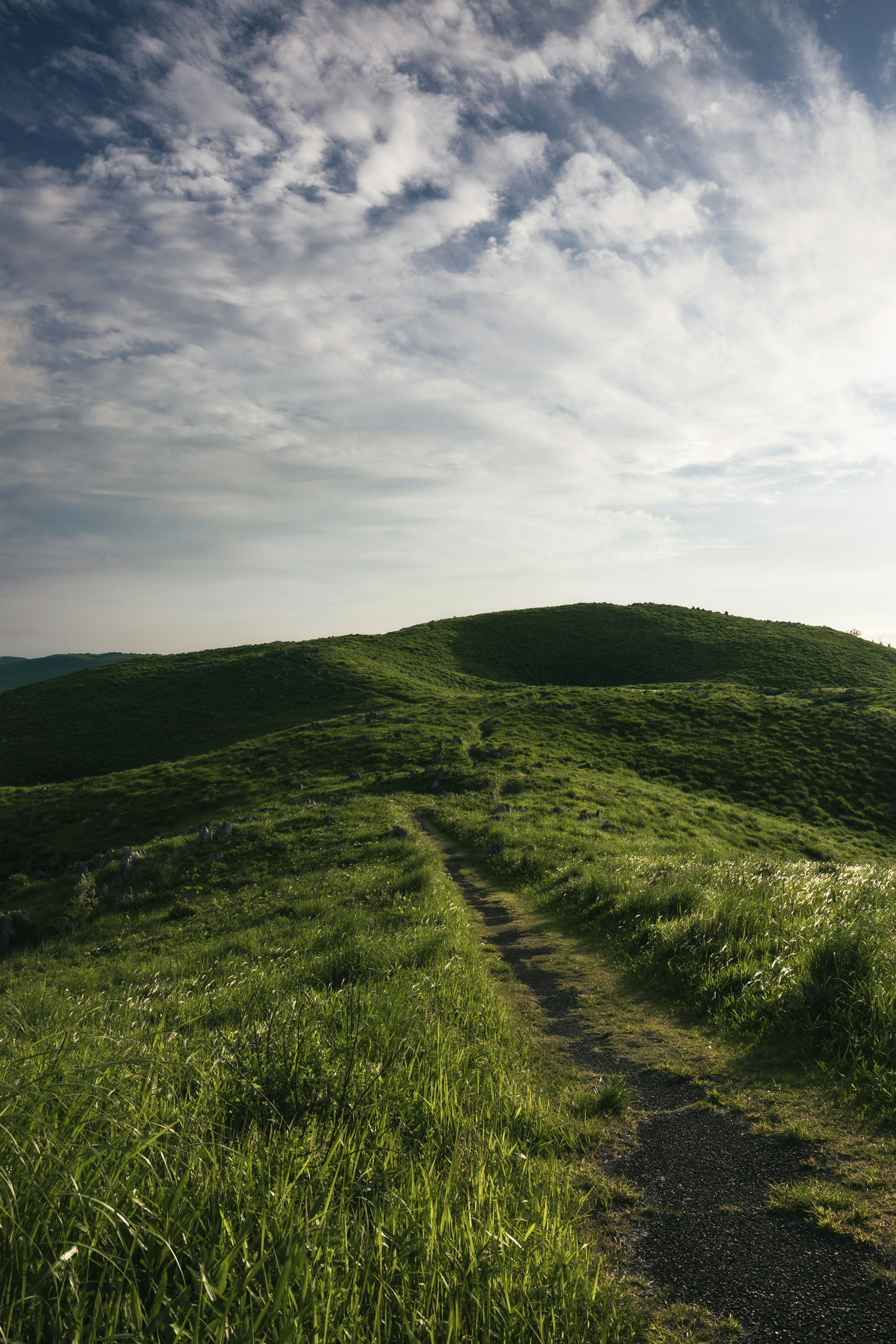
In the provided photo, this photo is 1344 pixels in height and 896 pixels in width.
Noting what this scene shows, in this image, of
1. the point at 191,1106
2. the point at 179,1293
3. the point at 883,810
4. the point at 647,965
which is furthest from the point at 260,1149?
the point at 883,810

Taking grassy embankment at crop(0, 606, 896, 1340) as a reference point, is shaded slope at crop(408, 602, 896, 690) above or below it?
above

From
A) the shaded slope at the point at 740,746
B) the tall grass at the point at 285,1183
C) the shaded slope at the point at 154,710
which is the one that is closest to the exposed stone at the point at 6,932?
the tall grass at the point at 285,1183

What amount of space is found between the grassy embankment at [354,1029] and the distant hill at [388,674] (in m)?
25.9

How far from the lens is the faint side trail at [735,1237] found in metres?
3.40

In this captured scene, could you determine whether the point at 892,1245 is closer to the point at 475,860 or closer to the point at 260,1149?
the point at 260,1149

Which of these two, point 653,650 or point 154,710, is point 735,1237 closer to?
point 154,710

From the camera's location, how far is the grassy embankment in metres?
2.51

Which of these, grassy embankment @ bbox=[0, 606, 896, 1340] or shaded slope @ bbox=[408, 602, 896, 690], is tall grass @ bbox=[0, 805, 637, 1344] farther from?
shaded slope @ bbox=[408, 602, 896, 690]

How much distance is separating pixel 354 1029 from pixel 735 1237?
2.95 meters

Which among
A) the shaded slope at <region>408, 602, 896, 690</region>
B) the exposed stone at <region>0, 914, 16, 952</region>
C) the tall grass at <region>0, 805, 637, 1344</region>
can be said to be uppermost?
the shaded slope at <region>408, 602, 896, 690</region>

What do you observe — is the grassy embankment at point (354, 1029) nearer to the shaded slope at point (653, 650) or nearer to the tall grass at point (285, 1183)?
the tall grass at point (285, 1183)

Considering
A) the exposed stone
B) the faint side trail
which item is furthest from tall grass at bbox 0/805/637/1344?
the exposed stone

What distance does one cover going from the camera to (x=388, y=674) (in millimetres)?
74312

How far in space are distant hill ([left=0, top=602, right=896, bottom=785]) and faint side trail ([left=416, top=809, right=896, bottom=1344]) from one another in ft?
177
